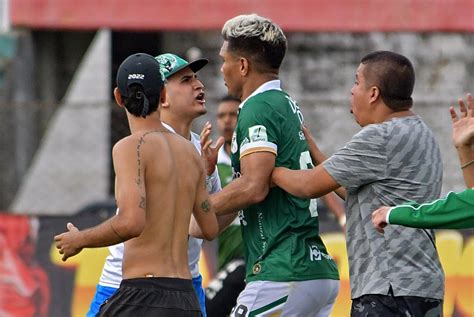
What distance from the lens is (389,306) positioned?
6.04 meters

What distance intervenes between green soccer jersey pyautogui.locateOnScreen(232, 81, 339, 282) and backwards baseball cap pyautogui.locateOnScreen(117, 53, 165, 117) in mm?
742

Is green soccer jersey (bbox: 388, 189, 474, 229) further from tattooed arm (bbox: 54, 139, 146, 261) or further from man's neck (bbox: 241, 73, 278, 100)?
man's neck (bbox: 241, 73, 278, 100)

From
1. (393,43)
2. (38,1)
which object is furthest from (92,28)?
(393,43)

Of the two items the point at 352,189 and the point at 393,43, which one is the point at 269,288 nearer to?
the point at 352,189

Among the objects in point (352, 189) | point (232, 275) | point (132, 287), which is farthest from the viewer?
point (232, 275)

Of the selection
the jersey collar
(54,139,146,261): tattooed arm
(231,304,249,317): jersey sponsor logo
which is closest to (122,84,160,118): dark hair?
(54,139,146,261): tattooed arm

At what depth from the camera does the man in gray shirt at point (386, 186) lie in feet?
19.9

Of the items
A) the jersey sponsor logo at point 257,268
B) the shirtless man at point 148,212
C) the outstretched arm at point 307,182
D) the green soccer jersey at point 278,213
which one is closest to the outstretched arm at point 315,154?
the green soccer jersey at point 278,213

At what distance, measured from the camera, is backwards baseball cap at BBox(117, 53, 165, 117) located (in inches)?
233

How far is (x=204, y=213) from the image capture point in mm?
6133

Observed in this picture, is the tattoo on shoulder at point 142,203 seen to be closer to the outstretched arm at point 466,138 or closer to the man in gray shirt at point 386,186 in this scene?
the man in gray shirt at point 386,186

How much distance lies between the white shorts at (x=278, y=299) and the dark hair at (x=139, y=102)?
1188 mm

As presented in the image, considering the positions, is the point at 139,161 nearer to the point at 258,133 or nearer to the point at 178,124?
the point at 258,133

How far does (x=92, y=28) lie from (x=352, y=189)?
10994 millimetres
